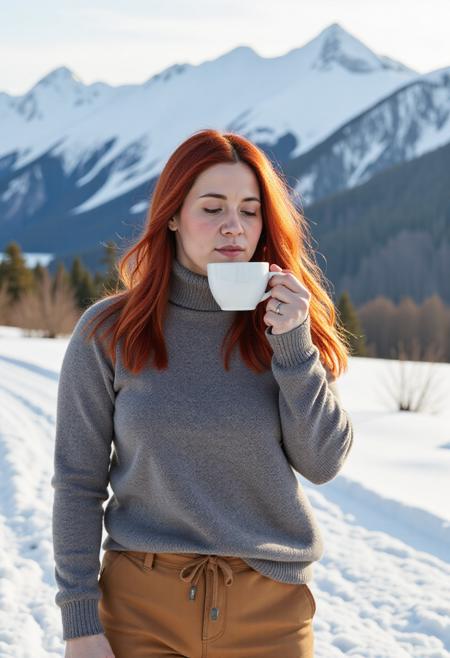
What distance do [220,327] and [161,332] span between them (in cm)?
Result: 13

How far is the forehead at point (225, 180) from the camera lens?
2.00 metres

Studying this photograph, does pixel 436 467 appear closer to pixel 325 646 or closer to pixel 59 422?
pixel 325 646

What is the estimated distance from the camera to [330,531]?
536cm

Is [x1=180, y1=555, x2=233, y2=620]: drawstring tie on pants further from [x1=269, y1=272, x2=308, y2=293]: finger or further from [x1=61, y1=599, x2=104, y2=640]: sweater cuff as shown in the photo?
[x1=269, y1=272, x2=308, y2=293]: finger

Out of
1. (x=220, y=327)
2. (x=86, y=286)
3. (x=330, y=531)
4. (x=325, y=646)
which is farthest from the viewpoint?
(x=86, y=286)

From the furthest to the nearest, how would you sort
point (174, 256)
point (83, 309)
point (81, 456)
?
point (83, 309) → point (174, 256) → point (81, 456)

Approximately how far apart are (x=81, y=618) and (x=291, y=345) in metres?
0.68

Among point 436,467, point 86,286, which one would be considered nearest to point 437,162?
point 86,286

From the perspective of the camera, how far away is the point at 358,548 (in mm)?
5020

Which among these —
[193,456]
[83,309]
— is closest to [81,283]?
[83,309]

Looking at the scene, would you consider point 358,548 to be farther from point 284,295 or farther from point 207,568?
point 284,295

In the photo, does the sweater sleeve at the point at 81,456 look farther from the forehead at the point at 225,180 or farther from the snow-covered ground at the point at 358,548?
the snow-covered ground at the point at 358,548

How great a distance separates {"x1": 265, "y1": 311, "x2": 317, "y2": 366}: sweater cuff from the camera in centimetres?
189

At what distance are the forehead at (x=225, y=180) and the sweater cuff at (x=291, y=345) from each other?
1.07 feet
